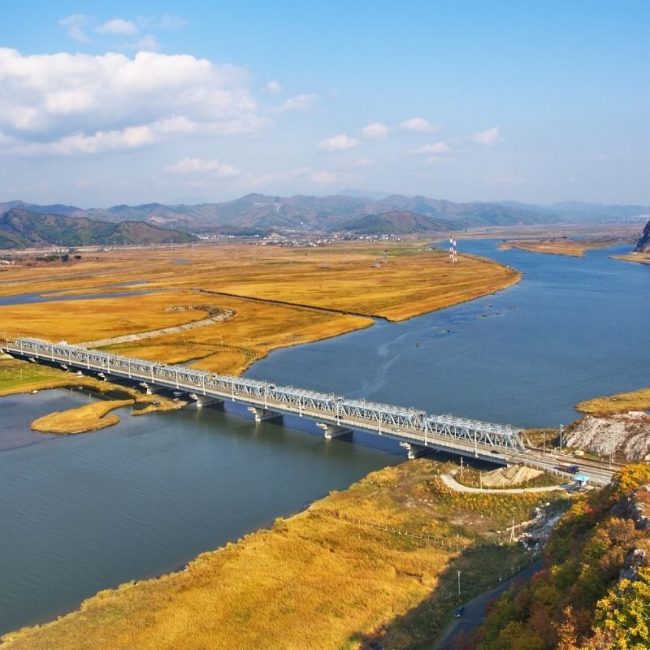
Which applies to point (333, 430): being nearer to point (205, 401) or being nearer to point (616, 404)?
point (205, 401)

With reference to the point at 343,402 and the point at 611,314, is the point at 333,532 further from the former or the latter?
the point at 611,314

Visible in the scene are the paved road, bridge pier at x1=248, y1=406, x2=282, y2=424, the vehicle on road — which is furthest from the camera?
bridge pier at x1=248, y1=406, x2=282, y2=424

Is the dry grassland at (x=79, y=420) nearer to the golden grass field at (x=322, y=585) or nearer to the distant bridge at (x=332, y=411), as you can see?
the distant bridge at (x=332, y=411)

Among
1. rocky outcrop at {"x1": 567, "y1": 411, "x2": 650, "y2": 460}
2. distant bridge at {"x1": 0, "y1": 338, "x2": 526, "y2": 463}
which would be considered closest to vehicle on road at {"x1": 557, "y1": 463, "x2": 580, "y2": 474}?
distant bridge at {"x1": 0, "y1": 338, "x2": 526, "y2": 463}

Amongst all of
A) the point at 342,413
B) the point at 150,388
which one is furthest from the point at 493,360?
the point at 150,388

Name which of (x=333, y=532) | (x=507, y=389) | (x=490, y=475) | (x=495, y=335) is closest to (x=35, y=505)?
(x=333, y=532)

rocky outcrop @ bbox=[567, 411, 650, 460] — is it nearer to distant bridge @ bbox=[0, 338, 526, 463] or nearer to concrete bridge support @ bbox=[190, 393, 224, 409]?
distant bridge @ bbox=[0, 338, 526, 463]
